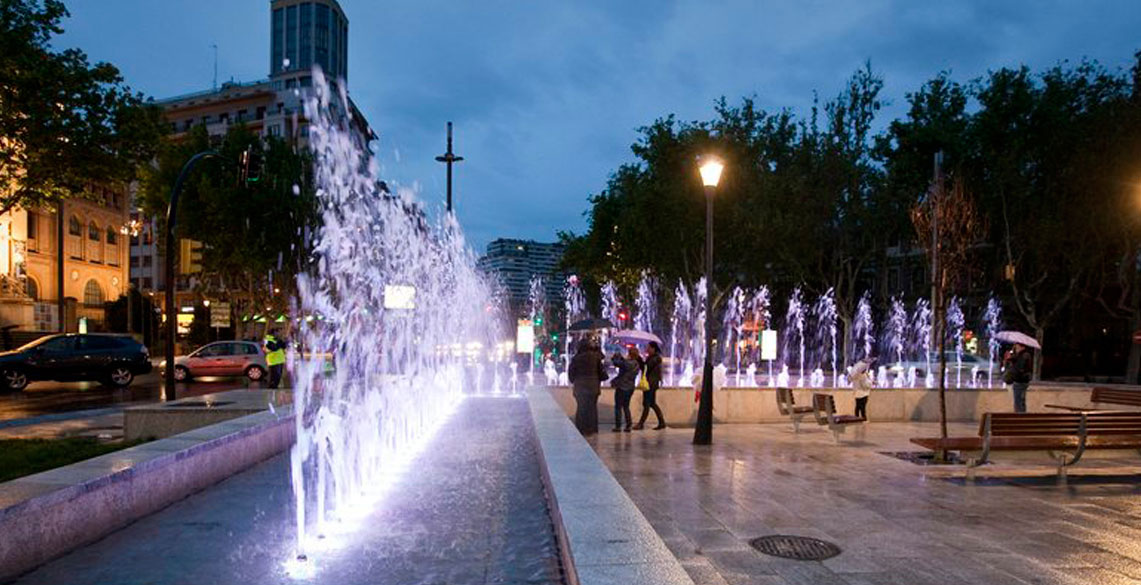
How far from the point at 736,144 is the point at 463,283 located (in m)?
17.2

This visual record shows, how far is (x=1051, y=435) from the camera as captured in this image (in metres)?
9.15

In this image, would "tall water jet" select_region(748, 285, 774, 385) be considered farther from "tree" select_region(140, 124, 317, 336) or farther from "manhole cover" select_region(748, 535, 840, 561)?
"manhole cover" select_region(748, 535, 840, 561)

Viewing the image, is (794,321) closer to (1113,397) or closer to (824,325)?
(824,325)

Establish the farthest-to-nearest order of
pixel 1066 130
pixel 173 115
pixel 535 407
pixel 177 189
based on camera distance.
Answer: pixel 173 115
pixel 1066 130
pixel 177 189
pixel 535 407

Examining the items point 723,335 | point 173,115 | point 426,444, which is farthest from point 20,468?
point 173,115

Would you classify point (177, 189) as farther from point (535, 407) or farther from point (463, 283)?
point (463, 283)

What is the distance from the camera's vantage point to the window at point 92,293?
45406 mm

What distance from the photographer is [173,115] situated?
73062 millimetres

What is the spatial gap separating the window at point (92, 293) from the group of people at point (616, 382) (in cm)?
4389

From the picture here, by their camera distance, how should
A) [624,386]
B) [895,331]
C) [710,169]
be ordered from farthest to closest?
[895,331] → [624,386] → [710,169]

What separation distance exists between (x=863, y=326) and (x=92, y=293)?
48928mm

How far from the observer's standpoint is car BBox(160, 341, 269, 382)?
24500mm

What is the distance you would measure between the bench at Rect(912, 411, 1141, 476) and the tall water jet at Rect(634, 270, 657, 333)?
33438 millimetres

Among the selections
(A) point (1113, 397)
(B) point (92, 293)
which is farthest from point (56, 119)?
(B) point (92, 293)
